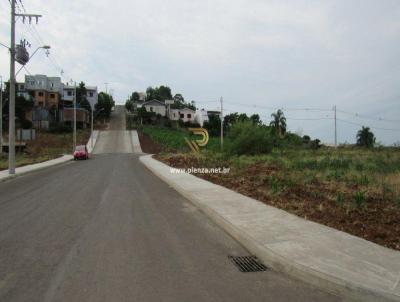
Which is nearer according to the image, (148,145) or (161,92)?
(148,145)

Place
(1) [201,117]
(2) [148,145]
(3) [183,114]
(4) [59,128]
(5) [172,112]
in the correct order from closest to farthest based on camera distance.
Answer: (2) [148,145], (4) [59,128], (1) [201,117], (5) [172,112], (3) [183,114]

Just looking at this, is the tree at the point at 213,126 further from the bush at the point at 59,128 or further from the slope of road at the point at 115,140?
the bush at the point at 59,128

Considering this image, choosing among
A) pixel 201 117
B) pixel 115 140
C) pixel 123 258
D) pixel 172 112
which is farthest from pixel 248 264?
pixel 172 112

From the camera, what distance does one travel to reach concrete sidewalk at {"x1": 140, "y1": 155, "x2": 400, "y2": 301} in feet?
16.9

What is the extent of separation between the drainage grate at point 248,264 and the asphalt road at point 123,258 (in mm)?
123

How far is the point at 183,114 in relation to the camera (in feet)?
411

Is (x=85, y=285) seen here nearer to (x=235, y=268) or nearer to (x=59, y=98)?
(x=235, y=268)

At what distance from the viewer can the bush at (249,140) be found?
114 feet

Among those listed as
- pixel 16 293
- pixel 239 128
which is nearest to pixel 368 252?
pixel 16 293

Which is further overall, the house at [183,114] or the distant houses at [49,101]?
the house at [183,114]

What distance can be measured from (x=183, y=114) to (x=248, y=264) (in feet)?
393

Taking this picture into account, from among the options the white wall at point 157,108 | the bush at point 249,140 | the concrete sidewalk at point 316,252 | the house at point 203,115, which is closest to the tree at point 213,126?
the house at point 203,115

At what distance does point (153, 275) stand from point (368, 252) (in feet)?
11.1

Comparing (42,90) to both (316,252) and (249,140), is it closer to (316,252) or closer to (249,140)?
(249,140)
